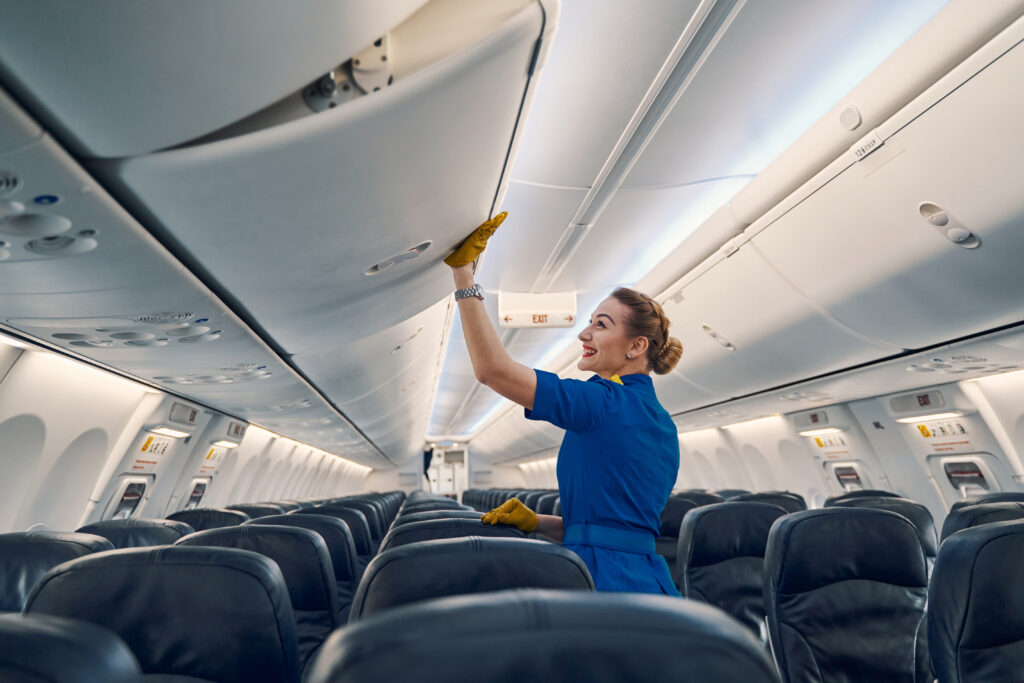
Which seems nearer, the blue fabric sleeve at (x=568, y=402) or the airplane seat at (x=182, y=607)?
the airplane seat at (x=182, y=607)

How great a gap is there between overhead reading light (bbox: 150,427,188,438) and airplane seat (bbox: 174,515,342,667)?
5337mm

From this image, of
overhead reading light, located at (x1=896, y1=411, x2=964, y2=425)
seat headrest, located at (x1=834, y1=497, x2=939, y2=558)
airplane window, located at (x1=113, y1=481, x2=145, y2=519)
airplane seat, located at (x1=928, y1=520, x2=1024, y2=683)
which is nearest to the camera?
airplane seat, located at (x1=928, y1=520, x2=1024, y2=683)

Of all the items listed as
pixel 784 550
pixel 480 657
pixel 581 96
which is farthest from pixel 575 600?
pixel 581 96

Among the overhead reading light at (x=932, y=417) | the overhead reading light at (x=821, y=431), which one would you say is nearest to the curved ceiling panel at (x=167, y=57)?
the overhead reading light at (x=932, y=417)

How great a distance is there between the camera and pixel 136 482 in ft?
24.7

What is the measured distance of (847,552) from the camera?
8.58ft

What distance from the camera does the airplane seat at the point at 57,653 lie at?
0.74 metres

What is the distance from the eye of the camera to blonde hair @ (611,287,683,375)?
2.28m

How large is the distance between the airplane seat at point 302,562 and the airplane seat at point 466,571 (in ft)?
4.35

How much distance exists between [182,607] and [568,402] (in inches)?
46.3

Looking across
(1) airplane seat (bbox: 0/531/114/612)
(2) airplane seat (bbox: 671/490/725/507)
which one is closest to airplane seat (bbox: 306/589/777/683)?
(1) airplane seat (bbox: 0/531/114/612)

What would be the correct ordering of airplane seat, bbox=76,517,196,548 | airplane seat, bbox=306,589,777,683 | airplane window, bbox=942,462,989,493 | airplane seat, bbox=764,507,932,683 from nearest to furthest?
airplane seat, bbox=306,589,777,683
airplane seat, bbox=764,507,932,683
airplane seat, bbox=76,517,196,548
airplane window, bbox=942,462,989,493

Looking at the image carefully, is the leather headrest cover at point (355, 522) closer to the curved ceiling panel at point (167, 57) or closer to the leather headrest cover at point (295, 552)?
the leather headrest cover at point (295, 552)

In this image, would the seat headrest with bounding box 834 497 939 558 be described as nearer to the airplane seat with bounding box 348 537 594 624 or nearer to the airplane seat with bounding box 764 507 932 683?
the airplane seat with bounding box 764 507 932 683
